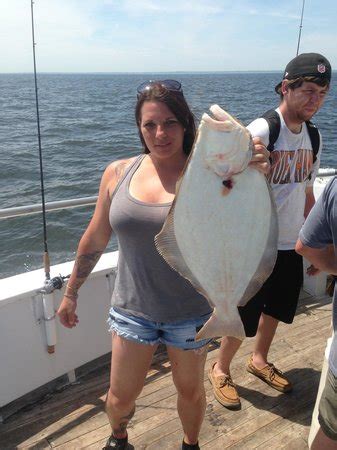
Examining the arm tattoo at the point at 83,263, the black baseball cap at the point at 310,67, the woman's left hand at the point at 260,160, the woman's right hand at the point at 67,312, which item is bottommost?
the woman's right hand at the point at 67,312

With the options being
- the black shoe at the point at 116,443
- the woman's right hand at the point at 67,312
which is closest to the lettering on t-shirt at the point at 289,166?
the woman's right hand at the point at 67,312

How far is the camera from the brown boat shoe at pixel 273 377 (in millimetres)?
2836

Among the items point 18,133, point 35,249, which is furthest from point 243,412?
point 18,133

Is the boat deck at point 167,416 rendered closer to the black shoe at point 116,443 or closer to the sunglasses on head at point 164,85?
the black shoe at point 116,443

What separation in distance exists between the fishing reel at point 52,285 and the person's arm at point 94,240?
504 mm

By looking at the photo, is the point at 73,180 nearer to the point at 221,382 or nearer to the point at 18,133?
the point at 18,133

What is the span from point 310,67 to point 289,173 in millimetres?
540

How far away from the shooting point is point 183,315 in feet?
6.08

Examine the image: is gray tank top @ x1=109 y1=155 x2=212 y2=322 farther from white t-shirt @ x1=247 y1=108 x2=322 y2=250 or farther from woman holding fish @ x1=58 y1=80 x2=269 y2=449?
white t-shirt @ x1=247 y1=108 x2=322 y2=250

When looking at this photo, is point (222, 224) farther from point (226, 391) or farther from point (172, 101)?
point (226, 391)

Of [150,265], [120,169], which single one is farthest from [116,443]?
[120,169]

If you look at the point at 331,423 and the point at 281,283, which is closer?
the point at 331,423

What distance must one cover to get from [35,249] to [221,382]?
6222 mm

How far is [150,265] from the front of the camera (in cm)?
184
